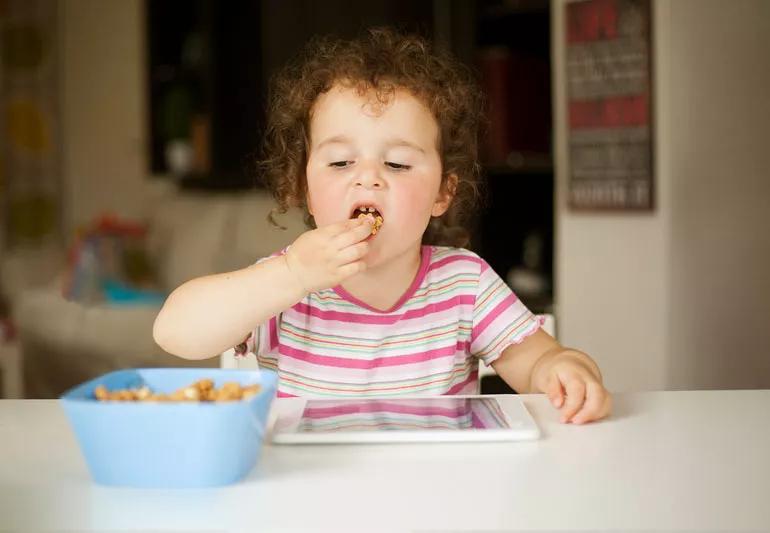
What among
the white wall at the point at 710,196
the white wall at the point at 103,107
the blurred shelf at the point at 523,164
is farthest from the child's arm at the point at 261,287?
the white wall at the point at 103,107

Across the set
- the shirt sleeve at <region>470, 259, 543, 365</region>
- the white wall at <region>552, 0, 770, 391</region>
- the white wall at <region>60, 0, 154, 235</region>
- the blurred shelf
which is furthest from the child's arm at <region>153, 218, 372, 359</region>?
the white wall at <region>60, 0, 154, 235</region>

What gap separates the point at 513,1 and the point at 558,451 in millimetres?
3161

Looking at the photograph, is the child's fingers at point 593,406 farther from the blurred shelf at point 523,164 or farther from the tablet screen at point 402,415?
the blurred shelf at point 523,164

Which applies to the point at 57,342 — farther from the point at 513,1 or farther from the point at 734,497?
the point at 734,497

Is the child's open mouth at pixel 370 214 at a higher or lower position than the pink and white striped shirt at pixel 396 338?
higher

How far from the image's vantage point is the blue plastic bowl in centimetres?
70

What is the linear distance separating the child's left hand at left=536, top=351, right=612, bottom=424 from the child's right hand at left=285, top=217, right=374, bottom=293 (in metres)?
0.23

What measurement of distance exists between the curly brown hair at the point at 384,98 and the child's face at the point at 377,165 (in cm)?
3

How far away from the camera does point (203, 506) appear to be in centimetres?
68

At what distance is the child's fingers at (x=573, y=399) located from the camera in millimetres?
925

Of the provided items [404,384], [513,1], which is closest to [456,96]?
[404,384]

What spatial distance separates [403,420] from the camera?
896 mm

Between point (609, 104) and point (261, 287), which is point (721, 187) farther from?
point (261, 287)

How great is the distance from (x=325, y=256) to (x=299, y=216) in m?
2.50
